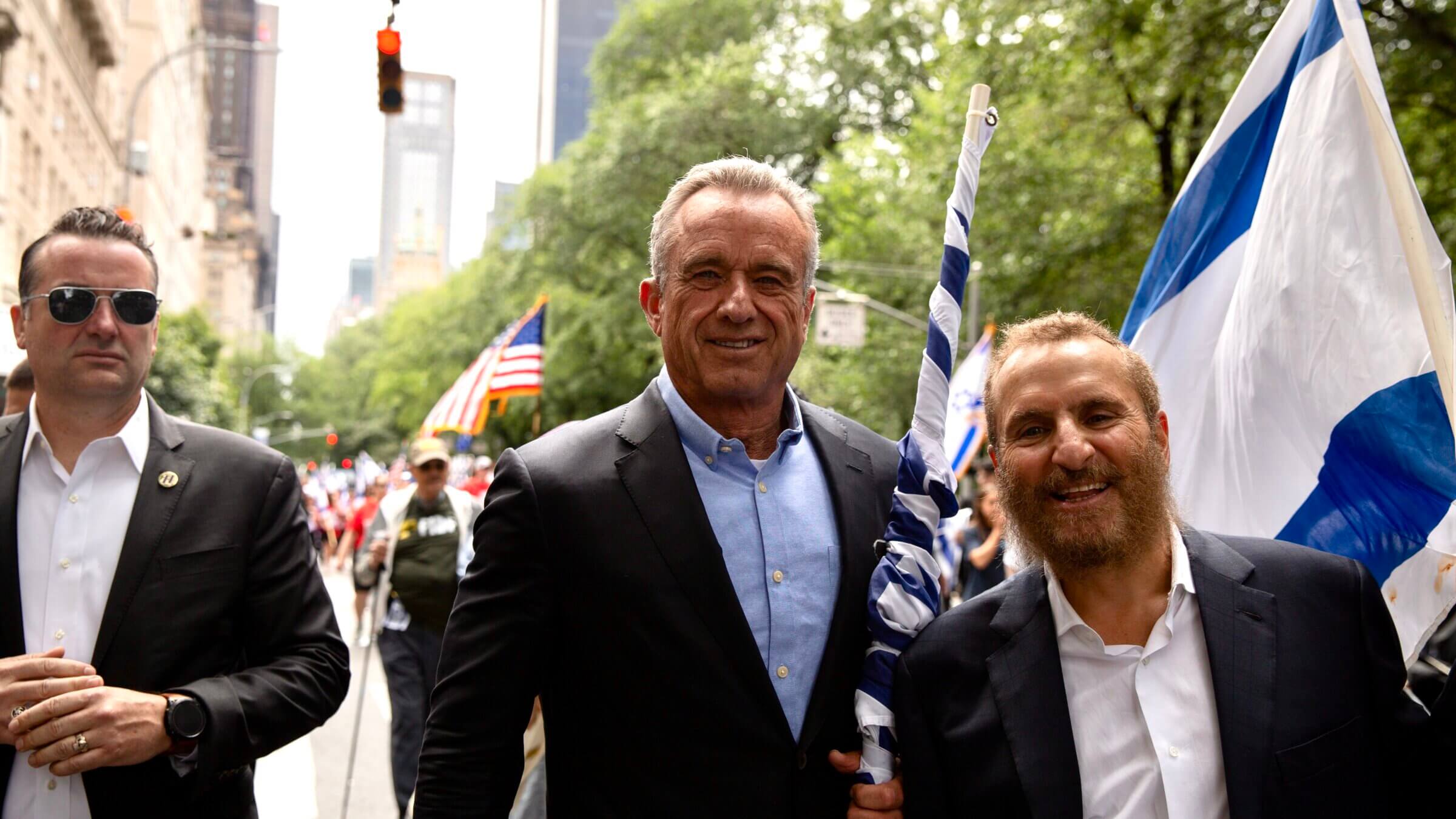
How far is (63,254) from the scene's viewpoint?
10.8 feet

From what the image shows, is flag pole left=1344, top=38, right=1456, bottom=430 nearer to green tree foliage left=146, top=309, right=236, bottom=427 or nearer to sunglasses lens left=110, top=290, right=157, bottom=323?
sunglasses lens left=110, top=290, right=157, bottom=323

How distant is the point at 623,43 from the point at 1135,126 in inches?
832

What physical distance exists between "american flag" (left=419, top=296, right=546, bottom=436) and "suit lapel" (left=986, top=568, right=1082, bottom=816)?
33.5 ft

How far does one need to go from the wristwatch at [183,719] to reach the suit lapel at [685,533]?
107 cm

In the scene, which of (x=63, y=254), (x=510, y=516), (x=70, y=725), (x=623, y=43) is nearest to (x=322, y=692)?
(x=70, y=725)

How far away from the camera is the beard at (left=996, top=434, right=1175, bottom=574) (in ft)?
8.86

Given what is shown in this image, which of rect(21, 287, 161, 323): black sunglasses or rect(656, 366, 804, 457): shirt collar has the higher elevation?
rect(21, 287, 161, 323): black sunglasses

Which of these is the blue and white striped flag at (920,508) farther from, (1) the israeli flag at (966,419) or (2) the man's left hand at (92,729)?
(1) the israeli flag at (966,419)

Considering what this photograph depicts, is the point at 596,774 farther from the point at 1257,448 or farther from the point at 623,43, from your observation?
the point at 623,43


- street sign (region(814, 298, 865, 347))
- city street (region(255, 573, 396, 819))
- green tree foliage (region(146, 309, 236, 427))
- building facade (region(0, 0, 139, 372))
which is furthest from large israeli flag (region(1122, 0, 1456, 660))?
green tree foliage (region(146, 309, 236, 427))

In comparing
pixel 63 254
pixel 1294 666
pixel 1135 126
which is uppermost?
pixel 1135 126

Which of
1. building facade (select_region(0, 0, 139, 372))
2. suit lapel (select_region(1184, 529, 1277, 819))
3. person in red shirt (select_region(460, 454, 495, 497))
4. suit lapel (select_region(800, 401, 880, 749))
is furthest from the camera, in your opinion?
building facade (select_region(0, 0, 139, 372))

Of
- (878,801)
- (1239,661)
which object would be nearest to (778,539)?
(878,801)

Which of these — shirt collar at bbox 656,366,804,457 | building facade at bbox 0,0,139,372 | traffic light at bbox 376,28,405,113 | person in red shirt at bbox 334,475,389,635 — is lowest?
person in red shirt at bbox 334,475,389,635
